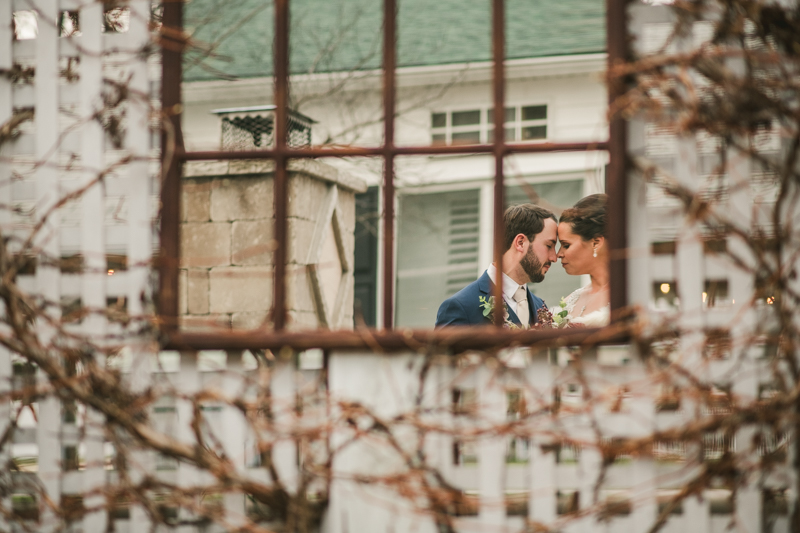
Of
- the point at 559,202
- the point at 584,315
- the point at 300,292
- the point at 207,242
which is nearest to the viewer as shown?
the point at 584,315

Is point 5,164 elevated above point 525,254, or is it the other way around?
point 5,164

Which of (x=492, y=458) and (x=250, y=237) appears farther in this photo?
(x=250, y=237)

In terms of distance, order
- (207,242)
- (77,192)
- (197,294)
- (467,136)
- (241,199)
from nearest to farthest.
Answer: (77,192) < (207,242) < (241,199) < (197,294) < (467,136)

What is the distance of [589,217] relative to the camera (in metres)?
4.45

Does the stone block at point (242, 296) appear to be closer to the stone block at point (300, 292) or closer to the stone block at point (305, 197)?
the stone block at point (300, 292)

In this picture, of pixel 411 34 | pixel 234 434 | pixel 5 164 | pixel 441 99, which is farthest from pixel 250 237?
pixel 411 34

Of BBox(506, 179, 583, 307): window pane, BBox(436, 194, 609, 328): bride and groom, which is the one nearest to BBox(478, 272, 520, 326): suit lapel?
BBox(436, 194, 609, 328): bride and groom

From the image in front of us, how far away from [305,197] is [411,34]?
3390 mm

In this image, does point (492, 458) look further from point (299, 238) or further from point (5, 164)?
point (299, 238)

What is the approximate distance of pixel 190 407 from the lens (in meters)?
2.75

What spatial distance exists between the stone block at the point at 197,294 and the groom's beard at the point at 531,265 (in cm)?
257

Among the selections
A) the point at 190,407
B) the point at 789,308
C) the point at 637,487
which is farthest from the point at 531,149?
the point at 190,407

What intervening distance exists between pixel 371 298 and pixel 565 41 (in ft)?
12.4

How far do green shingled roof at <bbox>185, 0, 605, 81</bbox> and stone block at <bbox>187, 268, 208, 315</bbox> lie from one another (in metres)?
2.99
